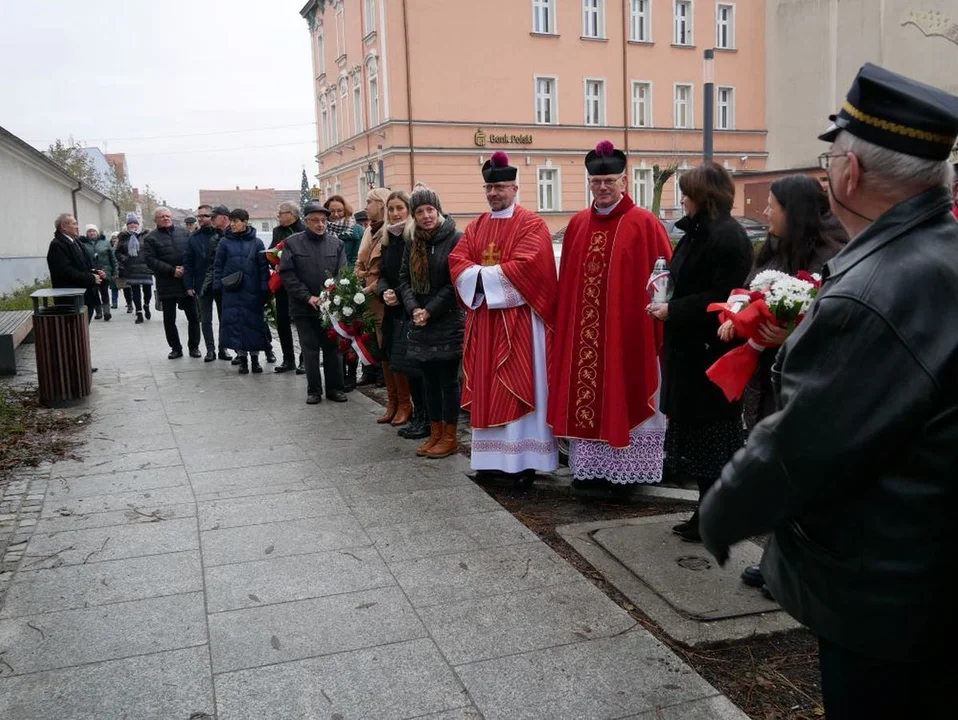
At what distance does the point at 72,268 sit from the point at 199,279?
1635 millimetres

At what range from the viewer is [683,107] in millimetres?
41812

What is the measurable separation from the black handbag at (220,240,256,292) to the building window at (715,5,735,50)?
122 feet

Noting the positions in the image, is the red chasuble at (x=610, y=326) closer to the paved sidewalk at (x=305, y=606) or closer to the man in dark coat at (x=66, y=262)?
the paved sidewalk at (x=305, y=606)

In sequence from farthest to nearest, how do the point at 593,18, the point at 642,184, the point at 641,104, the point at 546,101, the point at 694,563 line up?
the point at 642,184 → the point at 641,104 → the point at 593,18 → the point at 546,101 → the point at 694,563

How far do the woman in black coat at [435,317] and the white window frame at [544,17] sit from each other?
3401 cm

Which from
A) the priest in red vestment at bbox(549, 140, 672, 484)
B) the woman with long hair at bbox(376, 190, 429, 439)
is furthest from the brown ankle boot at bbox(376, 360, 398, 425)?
the priest in red vestment at bbox(549, 140, 672, 484)

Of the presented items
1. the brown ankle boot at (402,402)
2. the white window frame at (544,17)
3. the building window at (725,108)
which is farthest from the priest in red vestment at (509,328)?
the building window at (725,108)

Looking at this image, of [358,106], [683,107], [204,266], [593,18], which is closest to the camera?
[204,266]

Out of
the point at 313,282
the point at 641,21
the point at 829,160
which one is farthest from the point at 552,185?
the point at 829,160

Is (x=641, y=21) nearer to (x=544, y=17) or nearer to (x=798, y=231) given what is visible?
(x=544, y=17)

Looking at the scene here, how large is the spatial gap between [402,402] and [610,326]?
301 centimetres

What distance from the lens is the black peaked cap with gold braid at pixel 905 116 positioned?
5.49 feet

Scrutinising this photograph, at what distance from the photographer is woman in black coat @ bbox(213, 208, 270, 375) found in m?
10.8

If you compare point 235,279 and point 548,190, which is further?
point 548,190
